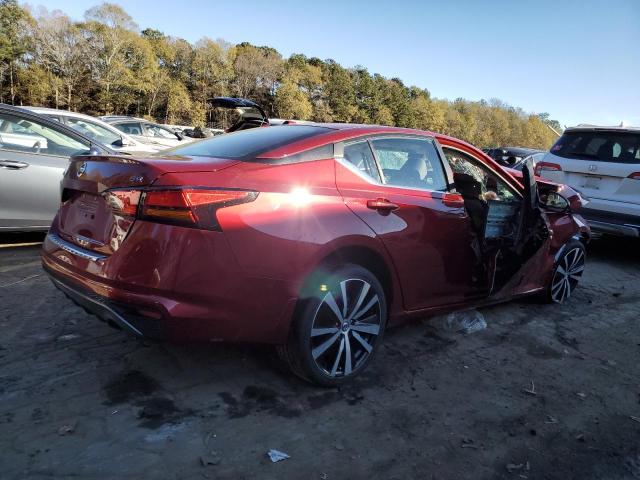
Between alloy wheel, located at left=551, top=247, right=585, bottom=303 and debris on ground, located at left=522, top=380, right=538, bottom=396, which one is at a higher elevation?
alloy wheel, located at left=551, top=247, right=585, bottom=303

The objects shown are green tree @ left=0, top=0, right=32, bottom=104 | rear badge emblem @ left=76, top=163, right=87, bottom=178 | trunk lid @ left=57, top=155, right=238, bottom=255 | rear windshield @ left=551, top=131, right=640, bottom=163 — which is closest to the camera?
trunk lid @ left=57, top=155, right=238, bottom=255

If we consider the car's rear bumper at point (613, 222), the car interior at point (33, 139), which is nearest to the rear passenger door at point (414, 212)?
the car's rear bumper at point (613, 222)

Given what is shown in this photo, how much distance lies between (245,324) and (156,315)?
1.48ft

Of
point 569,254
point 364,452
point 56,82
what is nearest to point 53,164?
point 364,452

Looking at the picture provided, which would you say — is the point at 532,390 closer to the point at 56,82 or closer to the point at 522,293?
the point at 522,293

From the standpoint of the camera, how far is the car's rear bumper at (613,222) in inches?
264

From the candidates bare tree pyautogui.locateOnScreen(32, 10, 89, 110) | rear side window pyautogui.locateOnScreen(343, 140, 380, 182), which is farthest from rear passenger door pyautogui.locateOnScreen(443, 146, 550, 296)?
bare tree pyautogui.locateOnScreen(32, 10, 89, 110)

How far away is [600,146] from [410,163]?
15.6 ft

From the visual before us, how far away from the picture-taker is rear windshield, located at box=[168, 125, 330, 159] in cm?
305

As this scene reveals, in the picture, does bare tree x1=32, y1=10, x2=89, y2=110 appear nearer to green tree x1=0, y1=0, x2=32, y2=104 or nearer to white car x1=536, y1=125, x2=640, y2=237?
green tree x1=0, y1=0, x2=32, y2=104

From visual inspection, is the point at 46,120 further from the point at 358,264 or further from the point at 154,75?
the point at 154,75

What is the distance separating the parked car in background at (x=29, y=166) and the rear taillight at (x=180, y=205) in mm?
3299

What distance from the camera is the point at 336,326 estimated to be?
3115 mm

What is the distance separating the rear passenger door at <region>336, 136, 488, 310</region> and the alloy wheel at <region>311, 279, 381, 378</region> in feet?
1.02
